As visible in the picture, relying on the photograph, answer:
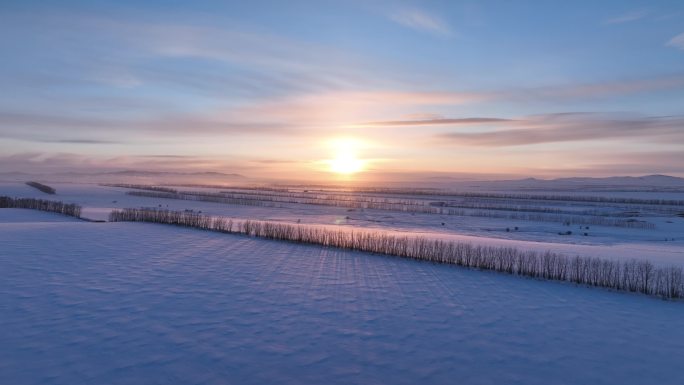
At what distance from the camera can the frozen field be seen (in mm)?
8523

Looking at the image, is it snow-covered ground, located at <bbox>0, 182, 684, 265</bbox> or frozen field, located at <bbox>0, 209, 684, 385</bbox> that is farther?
snow-covered ground, located at <bbox>0, 182, 684, 265</bbox>

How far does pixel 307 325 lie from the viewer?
10914mm

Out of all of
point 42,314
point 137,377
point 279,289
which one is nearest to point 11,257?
point 42,314

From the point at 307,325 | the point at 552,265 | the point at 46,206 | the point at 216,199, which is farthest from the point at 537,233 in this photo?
the point at 216,199

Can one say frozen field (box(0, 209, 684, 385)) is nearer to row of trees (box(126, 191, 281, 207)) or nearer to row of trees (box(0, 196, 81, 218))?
row of trees (box(0, 196, 81, 218))

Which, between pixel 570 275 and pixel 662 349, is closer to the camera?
pixel 662 349

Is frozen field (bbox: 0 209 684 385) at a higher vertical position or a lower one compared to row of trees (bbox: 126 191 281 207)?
lower

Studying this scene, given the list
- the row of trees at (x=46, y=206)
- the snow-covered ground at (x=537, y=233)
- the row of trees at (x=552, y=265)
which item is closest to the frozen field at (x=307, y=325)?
the row of trees at (x=552, y=265)

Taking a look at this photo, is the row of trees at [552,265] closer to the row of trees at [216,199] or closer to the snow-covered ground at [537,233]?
the snow-covered ground at [537,233]

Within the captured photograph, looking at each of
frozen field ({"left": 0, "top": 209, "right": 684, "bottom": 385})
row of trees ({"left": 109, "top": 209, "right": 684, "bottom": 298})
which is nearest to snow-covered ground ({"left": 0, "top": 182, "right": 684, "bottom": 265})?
row of trees ({"left": 109, "top": 209, "right": 684, "bottom": 298})

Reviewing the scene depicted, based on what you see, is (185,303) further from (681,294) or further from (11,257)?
(681,294)

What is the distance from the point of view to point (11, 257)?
16500 mm

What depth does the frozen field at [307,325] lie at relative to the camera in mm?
8523

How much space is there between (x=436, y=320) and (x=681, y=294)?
911 centimetres
